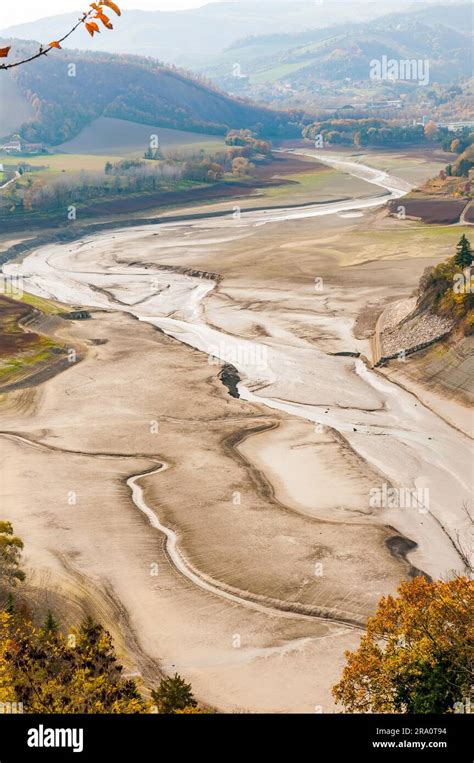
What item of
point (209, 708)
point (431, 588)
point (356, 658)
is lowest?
point (209, 708)

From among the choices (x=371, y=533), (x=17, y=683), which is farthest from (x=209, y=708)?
(x=371, y=533)

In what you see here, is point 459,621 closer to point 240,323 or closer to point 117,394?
point 117,394

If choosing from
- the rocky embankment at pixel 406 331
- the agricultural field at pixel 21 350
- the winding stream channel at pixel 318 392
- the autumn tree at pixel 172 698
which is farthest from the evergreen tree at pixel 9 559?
the rocky embankment at pixel 406 331

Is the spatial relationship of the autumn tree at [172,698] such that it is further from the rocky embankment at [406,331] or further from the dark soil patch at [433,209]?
the dark soil patch at [433,209]

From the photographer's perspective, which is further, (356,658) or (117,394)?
(117,394)

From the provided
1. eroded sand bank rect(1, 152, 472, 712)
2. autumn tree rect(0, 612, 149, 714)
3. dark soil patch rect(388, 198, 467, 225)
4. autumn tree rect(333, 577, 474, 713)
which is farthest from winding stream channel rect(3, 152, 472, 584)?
dark soil patch rect(388, 198, 467, 225)

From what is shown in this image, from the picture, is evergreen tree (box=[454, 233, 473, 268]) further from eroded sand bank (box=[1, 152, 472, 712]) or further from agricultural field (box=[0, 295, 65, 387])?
agricultural field (box=[0, 295, 65, 387])

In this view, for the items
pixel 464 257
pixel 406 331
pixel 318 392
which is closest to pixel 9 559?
pixel 318 392
